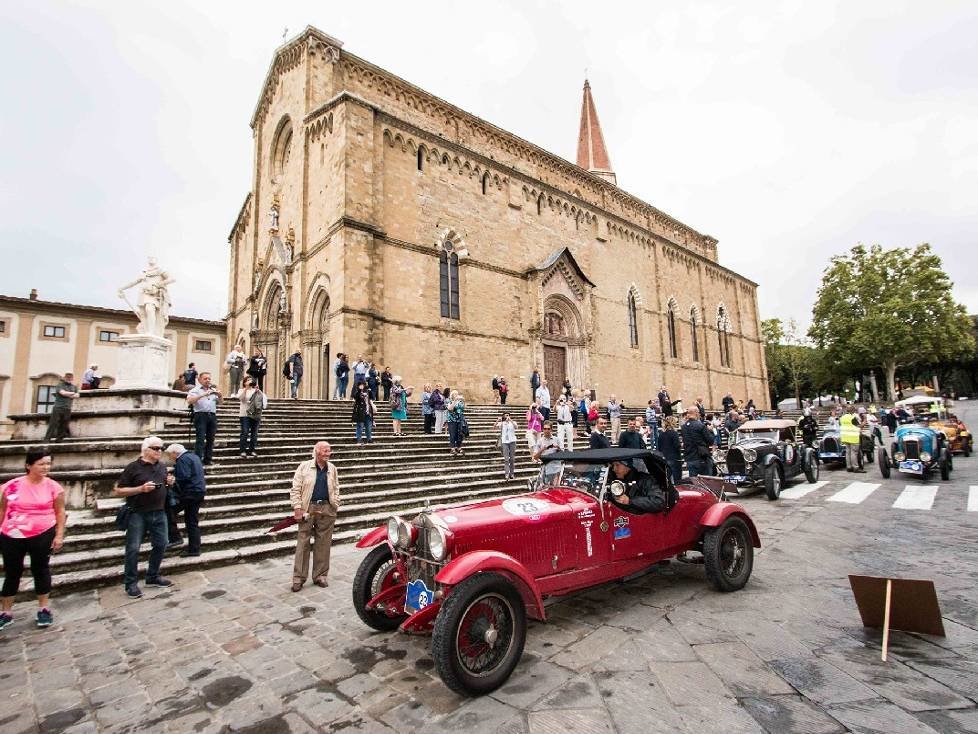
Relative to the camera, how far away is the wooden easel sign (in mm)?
Answer: 3508

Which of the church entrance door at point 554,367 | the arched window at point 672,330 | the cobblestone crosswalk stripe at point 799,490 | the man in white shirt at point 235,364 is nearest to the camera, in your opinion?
the cobblestone crosswalk stripe at point 799,490

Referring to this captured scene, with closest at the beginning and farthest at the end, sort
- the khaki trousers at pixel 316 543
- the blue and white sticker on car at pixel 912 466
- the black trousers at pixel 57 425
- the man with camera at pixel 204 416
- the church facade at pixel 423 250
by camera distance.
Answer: the khaki trousers at pixel 316 543 → the man with camera at pixel 204 416 → the black trousers at pixel 57 425 → the blue and white sticker on car at pixel 912 466 → the church facade at pixel 423 250

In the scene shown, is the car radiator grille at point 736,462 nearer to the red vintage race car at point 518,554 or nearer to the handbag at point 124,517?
the red vintage race car at point 518,554

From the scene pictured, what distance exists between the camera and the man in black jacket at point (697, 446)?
9.23 m

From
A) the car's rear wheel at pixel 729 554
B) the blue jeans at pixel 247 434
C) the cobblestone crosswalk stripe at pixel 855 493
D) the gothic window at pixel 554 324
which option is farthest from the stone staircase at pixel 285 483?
the gothic window at pixel 554 324

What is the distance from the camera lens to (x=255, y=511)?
731cm

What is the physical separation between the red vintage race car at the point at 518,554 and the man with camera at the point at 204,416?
549 cm

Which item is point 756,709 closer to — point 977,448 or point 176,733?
point 176,733

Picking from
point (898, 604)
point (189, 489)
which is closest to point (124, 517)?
point (189, 489)

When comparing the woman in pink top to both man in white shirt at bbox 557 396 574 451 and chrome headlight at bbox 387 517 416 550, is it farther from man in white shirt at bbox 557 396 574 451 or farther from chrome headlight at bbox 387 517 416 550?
man in white shirt at bbox 557 396 574 451

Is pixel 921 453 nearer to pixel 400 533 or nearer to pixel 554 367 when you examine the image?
pixel 400 533

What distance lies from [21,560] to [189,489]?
1.70m

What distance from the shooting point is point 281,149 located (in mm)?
22219

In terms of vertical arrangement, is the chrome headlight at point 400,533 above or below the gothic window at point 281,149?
below
